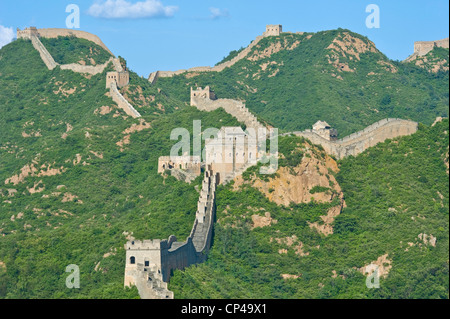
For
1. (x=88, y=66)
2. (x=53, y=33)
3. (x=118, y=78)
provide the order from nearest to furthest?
(x=118, y=78) → (x=88, y=66) → (x=53, y=33)

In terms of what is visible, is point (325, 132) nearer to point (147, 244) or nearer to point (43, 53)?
point (147, 244)

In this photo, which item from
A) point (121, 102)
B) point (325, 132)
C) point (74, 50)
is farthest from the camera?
point (74, 50)

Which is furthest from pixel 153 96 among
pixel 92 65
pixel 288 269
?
pixel 288 269

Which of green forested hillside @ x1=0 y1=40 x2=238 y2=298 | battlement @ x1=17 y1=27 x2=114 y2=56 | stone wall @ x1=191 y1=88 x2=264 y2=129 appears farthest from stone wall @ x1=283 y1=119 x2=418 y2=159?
battlement @ x1=17 y1=27 x2=114 y2=56

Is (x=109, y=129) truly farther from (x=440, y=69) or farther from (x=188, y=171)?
(x=440, y=69)

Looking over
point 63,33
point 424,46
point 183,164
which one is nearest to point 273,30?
point 424,46

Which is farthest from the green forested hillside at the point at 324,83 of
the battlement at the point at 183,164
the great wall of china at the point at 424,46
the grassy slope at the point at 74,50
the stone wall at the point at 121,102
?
the battlement at the point at 183,164
